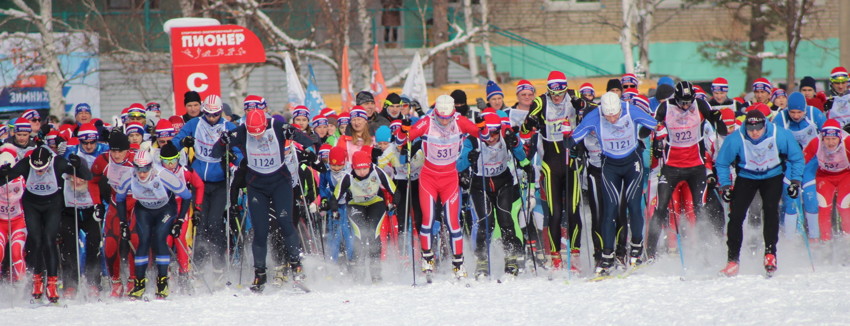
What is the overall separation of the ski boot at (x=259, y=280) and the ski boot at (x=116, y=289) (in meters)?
1.33

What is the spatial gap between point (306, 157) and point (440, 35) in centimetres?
1503

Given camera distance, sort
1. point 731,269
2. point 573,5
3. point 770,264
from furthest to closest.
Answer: point 573,5
point 731,269
point 770,264

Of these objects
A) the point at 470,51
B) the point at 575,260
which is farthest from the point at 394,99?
the point at 470,51

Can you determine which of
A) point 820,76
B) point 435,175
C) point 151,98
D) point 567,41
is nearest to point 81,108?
point 435,175

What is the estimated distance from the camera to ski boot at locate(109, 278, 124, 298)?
9281 millimetres

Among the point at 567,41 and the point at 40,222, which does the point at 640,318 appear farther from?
the point at 567,41

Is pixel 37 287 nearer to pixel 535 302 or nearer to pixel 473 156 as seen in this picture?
pixel 473 156

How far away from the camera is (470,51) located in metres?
25.6

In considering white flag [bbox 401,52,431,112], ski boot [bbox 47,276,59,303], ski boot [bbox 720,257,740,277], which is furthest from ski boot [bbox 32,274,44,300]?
white flag [bbox 401,52,431,112]

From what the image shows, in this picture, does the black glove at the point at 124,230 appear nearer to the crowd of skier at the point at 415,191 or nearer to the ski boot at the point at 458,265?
the crowd of skier at the point at 415,191

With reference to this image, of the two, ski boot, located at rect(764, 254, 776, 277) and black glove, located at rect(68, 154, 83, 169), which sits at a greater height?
black glove, located at rect(68, 154, 83, 169)

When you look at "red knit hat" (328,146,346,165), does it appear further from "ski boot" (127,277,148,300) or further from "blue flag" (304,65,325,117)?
"blue flag" (304,65,325,117)

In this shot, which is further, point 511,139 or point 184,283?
point 184,283

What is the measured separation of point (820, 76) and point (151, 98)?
1876 centimetres
